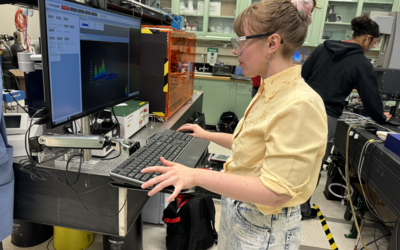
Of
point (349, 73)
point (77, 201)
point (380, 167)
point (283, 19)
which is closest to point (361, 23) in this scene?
point (349, 73)

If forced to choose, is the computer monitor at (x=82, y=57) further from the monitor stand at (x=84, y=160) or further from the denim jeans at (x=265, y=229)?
the denim jeans at (x=265, y=229)

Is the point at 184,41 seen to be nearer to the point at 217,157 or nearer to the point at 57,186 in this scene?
the point at 217,157

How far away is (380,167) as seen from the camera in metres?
1.49

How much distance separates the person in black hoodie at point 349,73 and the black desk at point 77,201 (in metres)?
1.62

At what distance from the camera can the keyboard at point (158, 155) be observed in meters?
0.73

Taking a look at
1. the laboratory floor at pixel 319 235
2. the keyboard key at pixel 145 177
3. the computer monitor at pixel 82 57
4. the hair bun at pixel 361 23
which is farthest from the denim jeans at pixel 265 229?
the hair bun at pixel 361 23

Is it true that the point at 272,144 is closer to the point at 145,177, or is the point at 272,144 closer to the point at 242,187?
the point at 242,187

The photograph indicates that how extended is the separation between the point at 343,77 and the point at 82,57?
180 cm

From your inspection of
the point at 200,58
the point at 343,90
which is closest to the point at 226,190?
the point at 343,90

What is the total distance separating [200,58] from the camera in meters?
4.57

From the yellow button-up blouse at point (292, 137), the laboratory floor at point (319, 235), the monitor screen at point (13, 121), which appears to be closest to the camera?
the yellow button-up blouse at point (292, 137)

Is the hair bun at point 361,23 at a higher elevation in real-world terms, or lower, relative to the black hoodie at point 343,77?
higher

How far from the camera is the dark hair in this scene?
1.94 meters

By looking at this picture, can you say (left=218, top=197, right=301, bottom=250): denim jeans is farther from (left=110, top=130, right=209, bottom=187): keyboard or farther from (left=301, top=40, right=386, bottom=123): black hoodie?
(left=301, top=40, right=386, bottom=123): black hoodie
